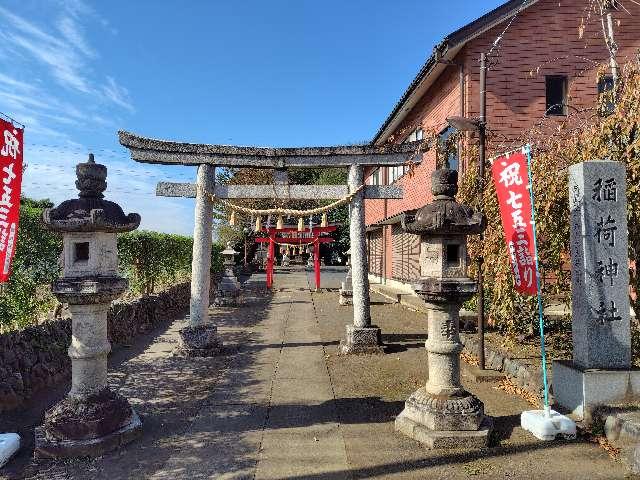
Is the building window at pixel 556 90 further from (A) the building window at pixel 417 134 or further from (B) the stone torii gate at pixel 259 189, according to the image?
(B) the stone torii gate at pixel 259 189

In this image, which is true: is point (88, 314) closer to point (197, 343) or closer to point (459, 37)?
point (197, 343)

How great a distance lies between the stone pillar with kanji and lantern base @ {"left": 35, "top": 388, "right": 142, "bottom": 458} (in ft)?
18.7

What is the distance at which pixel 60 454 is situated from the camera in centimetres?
457

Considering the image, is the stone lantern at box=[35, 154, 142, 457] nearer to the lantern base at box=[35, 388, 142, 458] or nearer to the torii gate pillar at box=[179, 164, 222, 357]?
the lantern base at box=[35, 388, 142, 458]

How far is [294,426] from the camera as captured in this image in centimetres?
529

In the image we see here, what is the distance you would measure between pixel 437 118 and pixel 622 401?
10628mm

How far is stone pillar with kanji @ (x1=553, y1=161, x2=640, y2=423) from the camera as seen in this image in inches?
200

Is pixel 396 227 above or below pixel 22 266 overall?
above

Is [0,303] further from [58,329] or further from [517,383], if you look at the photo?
[517,383]

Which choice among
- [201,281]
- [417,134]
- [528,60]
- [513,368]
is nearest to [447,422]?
[513,368]

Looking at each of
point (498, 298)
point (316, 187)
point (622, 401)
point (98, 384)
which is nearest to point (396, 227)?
point (316, 187)

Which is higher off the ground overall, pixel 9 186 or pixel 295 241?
pixel 295 241

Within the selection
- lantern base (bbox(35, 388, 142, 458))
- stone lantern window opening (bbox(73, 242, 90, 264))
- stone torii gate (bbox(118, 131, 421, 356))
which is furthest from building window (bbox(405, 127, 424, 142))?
lantern base (bbox(35, 388, 142, 458))

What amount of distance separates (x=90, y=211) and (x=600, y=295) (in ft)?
21.1
